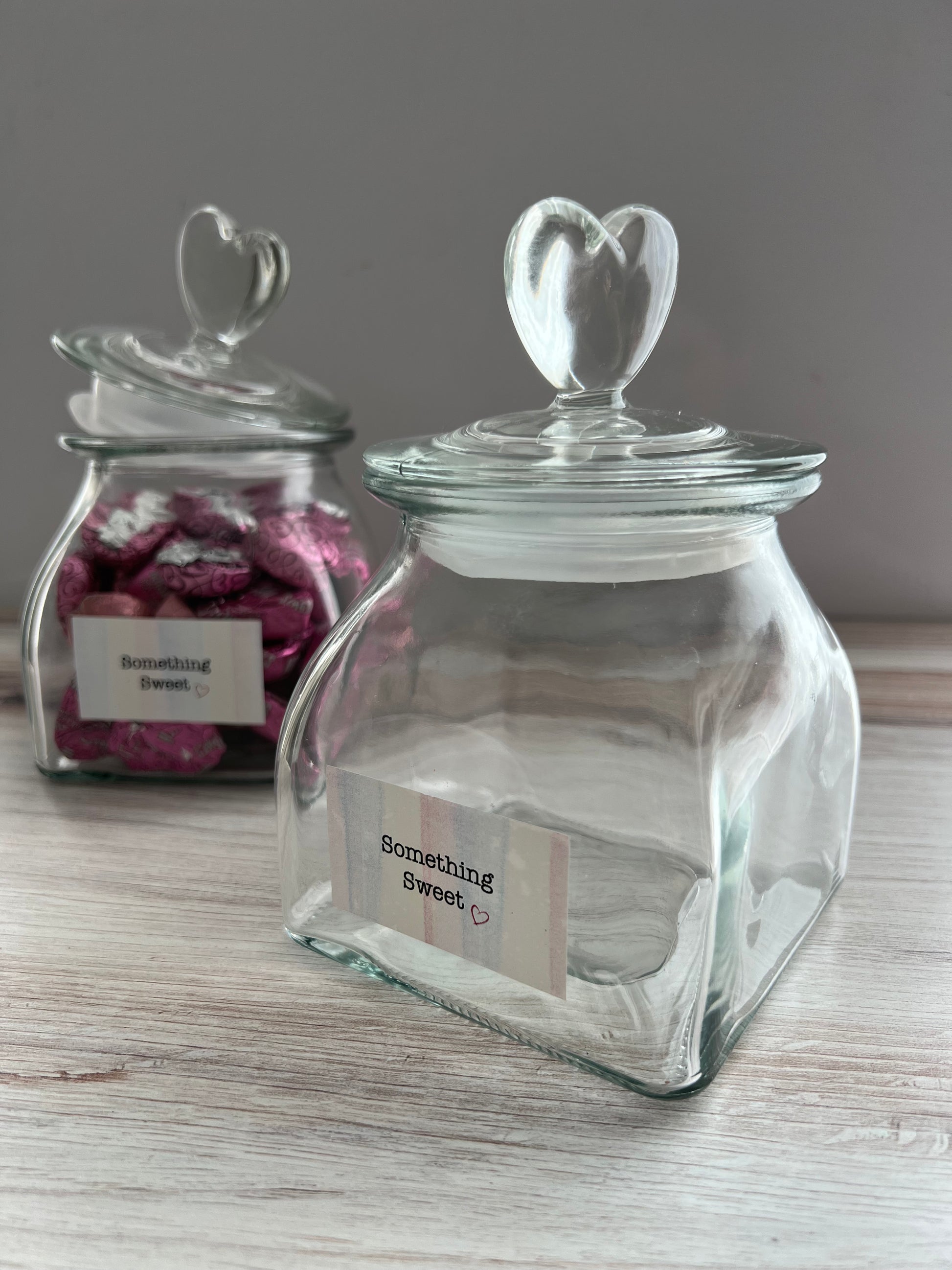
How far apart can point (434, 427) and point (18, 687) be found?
1.28 feet

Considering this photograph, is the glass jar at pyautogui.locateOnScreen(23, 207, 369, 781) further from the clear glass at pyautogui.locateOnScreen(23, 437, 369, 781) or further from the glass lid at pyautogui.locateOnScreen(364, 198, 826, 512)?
the glass lid at pyautogui.locateOnScreen(364, 198, 826, 512)

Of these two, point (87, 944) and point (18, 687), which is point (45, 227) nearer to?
point (18, 687)

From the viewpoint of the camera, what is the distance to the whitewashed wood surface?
0.28 m

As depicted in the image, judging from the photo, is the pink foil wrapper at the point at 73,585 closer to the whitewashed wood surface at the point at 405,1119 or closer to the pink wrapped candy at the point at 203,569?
the pink wrapped candy at the point at 203,569

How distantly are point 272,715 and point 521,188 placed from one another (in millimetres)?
483

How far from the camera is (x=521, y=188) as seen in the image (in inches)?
31.1

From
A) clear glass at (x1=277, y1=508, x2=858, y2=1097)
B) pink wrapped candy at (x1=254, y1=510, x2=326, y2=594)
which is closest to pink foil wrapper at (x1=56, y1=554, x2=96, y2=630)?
pink wrapped candy at (x1=254, y1=510, x2=326, y2=594)

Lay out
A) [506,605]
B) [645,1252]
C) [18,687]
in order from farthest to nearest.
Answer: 1. [18,687]
2. [506,605]
3. [645,1252]

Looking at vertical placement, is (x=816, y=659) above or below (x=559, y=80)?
below

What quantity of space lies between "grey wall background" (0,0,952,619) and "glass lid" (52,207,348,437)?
23 cm

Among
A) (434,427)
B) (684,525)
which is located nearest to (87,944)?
(684,525)

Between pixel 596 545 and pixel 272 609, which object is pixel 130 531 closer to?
pixel 272 609

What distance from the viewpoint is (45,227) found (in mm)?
844

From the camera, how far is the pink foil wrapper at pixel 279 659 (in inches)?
21.9
